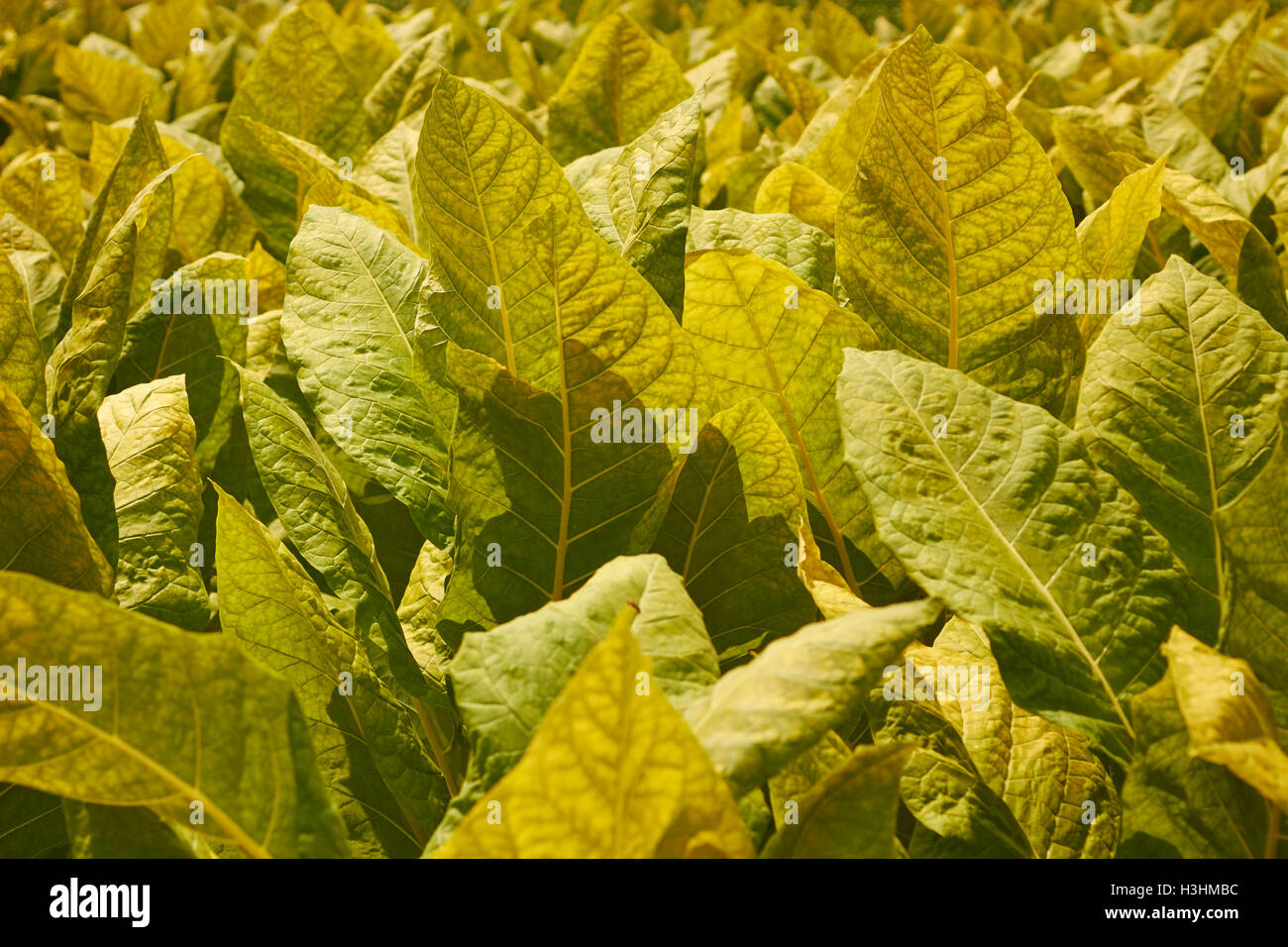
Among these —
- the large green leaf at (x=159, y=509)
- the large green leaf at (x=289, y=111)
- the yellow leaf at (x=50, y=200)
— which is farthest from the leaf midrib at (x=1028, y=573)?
the yellow leaf at (x=50, y=200)

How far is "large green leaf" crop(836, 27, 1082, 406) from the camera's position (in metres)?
1.29

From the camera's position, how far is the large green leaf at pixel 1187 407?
1.17 metres

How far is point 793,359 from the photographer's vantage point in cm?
130

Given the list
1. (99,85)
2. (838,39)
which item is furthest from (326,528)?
(838,39)

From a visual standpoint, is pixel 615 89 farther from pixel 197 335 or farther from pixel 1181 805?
pixel 1181 805

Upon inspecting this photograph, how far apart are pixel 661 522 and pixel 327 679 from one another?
38 centimetres

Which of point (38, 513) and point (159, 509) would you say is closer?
point (38, 513)

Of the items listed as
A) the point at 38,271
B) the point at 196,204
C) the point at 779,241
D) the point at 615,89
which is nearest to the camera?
Answer: the point at 779,241

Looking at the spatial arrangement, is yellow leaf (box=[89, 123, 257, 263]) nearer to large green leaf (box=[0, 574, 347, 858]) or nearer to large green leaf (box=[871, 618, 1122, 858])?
large green leaf (box=[0, 574, 347, 858])

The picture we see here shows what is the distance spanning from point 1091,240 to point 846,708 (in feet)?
2.98
